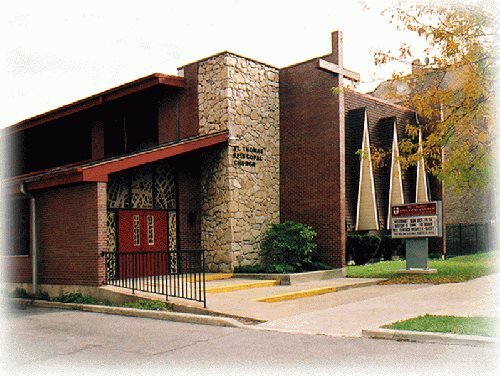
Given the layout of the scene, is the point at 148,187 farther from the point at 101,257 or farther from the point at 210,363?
the point at 210,363

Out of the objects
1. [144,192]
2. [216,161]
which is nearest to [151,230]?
[144,192]

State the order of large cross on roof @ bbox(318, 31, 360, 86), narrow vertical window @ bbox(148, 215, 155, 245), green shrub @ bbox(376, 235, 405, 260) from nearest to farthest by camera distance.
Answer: narrow vertical window @ bbox(148, 215, 155, 245)
large cross on roof @ bbox(318, 31, 360, 86)
green shrub @ bbox(376, 235, 405, 260)

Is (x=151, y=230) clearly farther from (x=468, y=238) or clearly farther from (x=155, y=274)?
(x=468, y=238)

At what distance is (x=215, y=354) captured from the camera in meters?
7.62

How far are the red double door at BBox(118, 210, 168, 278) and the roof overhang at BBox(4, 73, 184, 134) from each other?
4307 millimetres

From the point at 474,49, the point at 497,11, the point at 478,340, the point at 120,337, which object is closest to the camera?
the point at 478,340

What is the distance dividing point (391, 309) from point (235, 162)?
8.89m

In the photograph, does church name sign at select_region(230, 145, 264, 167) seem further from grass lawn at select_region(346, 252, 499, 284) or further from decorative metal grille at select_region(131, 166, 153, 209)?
grass lawn at select_region(346, 252, 499, 284)

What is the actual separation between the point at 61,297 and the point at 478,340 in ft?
33.8

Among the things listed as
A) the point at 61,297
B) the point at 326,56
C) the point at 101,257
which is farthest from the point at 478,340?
the point at 326,56

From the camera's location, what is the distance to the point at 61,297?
14445 millimetres

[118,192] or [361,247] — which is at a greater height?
[118,192]

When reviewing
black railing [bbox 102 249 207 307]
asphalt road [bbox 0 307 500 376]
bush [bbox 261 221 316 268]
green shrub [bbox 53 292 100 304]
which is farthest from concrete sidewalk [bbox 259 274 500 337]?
green shrub [bbox 53 292 100 304]

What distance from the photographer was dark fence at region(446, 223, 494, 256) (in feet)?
94.7
